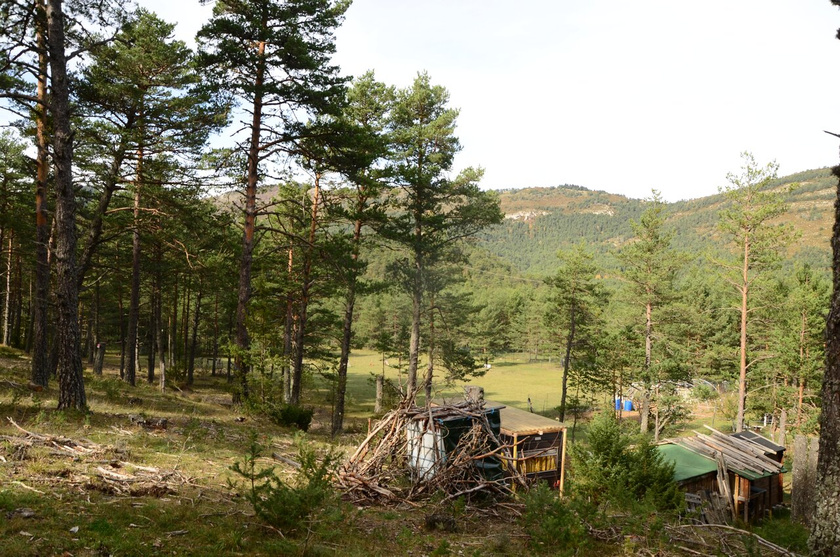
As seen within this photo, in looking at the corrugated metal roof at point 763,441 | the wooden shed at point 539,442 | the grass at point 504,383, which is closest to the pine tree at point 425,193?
the grass at point 504,383

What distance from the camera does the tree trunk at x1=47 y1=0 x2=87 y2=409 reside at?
377 inches

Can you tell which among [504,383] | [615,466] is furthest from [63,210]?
[504,383]

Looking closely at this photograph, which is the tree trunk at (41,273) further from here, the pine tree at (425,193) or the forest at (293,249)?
the pine tree at (425,193)

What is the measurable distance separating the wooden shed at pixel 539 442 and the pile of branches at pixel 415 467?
16.7ft

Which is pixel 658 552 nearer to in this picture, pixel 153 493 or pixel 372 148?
pixel 153 493

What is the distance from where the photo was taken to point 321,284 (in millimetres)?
25797

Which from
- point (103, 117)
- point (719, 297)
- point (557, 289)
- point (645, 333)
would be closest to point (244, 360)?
point (103, 117)

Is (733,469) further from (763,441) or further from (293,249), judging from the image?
(293,249)

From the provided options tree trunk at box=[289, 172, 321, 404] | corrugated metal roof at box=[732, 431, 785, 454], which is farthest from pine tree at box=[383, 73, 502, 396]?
corrugated metal roof at box=[732, 431, 785, 454]

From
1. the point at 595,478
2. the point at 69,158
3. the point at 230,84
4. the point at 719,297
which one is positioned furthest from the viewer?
the point at 719,297

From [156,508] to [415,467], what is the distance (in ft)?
13.6

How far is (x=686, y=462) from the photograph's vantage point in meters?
18.4

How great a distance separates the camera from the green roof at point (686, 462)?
1734 cm

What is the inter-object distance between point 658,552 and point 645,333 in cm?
3064
